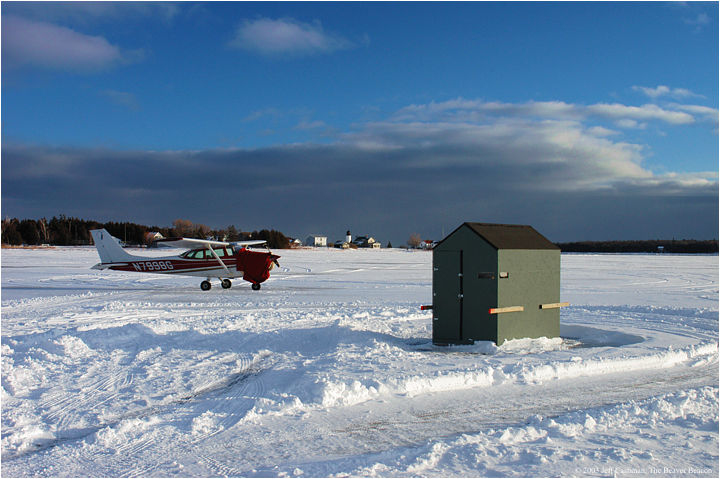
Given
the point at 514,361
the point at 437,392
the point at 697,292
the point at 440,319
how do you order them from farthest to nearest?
the point at 697,292 < the point at 440,319 < the point at 514,361 < the point at 437,392

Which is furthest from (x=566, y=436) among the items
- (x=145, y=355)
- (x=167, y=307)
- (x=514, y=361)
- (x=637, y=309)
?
(x=167, y=307)

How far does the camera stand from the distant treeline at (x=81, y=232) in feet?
292

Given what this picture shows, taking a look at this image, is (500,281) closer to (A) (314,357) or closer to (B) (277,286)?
(A) (314,357)

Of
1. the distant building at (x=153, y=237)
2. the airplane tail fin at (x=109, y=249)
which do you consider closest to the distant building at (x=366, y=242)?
the distant building at (x=153, y=237)

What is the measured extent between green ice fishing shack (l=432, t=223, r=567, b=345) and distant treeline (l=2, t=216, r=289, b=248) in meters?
75.4

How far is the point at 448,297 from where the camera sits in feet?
30.2

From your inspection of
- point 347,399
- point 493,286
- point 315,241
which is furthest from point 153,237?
point 347,399

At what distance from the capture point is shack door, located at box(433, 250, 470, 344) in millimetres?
9086

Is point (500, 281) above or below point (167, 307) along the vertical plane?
above

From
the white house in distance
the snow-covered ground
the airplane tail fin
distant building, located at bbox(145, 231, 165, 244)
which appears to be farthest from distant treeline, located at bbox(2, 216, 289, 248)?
the snow-covered ground

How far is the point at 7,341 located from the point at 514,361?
309 inches

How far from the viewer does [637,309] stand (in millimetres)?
13711

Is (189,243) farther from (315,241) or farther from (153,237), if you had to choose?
(315,241)

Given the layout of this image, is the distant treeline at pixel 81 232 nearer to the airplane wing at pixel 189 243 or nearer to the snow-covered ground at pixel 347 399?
the airplane wing at pixel 189 243
